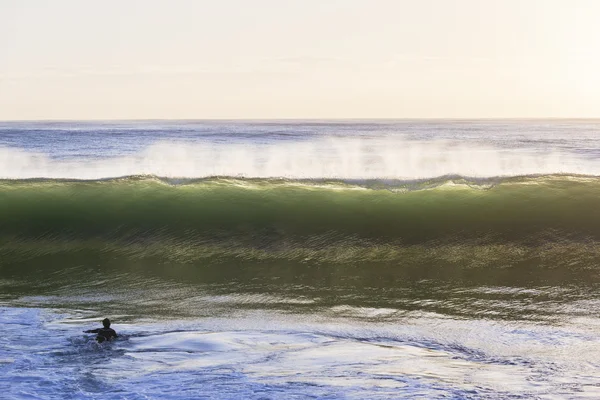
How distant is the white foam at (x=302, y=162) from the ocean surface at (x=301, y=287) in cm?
630

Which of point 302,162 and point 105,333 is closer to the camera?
point 105,333

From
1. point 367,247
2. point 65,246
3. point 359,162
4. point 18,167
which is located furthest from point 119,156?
point 367,247

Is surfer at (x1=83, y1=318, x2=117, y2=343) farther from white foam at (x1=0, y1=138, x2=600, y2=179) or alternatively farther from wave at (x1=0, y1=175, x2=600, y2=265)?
white foam at (x1=0, y1=138, x2=600, y2=179)

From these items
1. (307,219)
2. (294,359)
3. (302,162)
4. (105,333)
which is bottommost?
(294,359)

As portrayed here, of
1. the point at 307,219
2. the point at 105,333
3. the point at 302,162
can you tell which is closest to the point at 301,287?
the point at 105,333

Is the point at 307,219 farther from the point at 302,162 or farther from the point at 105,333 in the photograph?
the point at 302,162

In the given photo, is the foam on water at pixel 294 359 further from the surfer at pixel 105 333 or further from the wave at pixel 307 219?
the wave at pixel 307 219

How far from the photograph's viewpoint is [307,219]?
14.6 m

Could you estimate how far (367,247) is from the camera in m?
13.1

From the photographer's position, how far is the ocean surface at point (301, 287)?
689cm

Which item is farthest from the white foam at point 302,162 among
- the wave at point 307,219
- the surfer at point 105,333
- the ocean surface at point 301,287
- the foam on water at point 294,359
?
the surfer at point 105,333

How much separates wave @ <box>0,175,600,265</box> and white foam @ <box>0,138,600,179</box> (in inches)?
212

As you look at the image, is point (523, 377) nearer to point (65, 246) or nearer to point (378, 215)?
point (378, 215)

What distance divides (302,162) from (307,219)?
15415 millimetres
